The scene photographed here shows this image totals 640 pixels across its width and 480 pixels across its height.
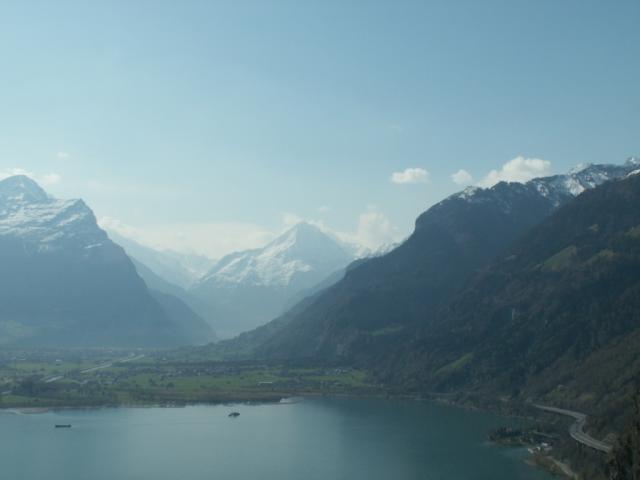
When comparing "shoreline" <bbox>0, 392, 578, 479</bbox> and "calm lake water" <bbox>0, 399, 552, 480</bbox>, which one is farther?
"shoreline" <bbox>0, 392, 578, 479</bbox>

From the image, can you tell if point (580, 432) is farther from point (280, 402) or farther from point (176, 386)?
point (176, 386)

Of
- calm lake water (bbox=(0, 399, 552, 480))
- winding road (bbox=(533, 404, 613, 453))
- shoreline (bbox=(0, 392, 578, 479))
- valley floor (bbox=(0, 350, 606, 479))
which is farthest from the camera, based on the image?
valley floor (bbox=(0, 350, 606, 479))

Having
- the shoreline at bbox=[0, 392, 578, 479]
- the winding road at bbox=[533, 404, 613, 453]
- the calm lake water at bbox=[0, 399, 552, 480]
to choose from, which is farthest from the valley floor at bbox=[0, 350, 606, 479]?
the calm lake water at bbox=[0, 399, 552, 480]

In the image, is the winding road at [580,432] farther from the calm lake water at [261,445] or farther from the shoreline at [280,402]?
the calm lake water at [261,445]

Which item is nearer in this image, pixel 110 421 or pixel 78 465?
pixel 78 465

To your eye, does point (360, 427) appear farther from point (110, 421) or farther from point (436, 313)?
point (436, 313)

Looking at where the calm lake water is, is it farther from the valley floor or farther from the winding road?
the valley floor

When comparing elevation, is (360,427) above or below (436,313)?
below

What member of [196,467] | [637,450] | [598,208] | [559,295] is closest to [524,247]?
[598,208]
